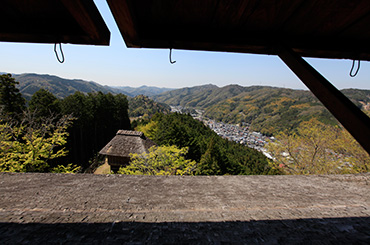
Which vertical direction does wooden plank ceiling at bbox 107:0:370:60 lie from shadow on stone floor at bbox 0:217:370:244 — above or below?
above

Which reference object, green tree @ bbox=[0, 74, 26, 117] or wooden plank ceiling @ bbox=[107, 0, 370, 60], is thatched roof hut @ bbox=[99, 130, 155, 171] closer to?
green tree @ bbox=[0, 74, 26, 117]

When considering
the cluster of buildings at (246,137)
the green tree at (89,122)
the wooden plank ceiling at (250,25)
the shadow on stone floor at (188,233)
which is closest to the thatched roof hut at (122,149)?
the green tree at (89,122)

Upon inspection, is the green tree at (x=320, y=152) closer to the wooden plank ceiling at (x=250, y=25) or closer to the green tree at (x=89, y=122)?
the wooden plank ceiling at (x=250, y=25)

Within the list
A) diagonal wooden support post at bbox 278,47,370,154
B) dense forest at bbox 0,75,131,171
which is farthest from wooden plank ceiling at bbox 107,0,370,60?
dense forest at bbox 0,75,131,171

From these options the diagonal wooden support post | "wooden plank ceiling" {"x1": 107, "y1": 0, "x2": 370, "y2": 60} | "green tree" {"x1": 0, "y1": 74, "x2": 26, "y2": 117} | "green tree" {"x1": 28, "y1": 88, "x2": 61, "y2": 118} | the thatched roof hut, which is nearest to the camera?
the diagonal wooden support post

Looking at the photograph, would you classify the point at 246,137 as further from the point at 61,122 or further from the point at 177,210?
the point at 177,210

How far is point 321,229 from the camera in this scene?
1491mm

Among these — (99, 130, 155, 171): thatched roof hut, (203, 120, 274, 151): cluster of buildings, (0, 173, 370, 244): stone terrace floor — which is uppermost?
(0, 173, 370, 244): stone terrace floor

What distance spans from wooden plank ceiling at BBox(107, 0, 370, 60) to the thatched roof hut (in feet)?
53.4

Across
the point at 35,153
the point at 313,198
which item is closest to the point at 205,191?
the point at 313,198

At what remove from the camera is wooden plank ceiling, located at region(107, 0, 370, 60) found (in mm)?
1312

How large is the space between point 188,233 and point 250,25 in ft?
6.50

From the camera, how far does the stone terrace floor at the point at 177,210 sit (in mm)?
1276

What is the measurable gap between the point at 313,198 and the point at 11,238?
3280 millimetres
